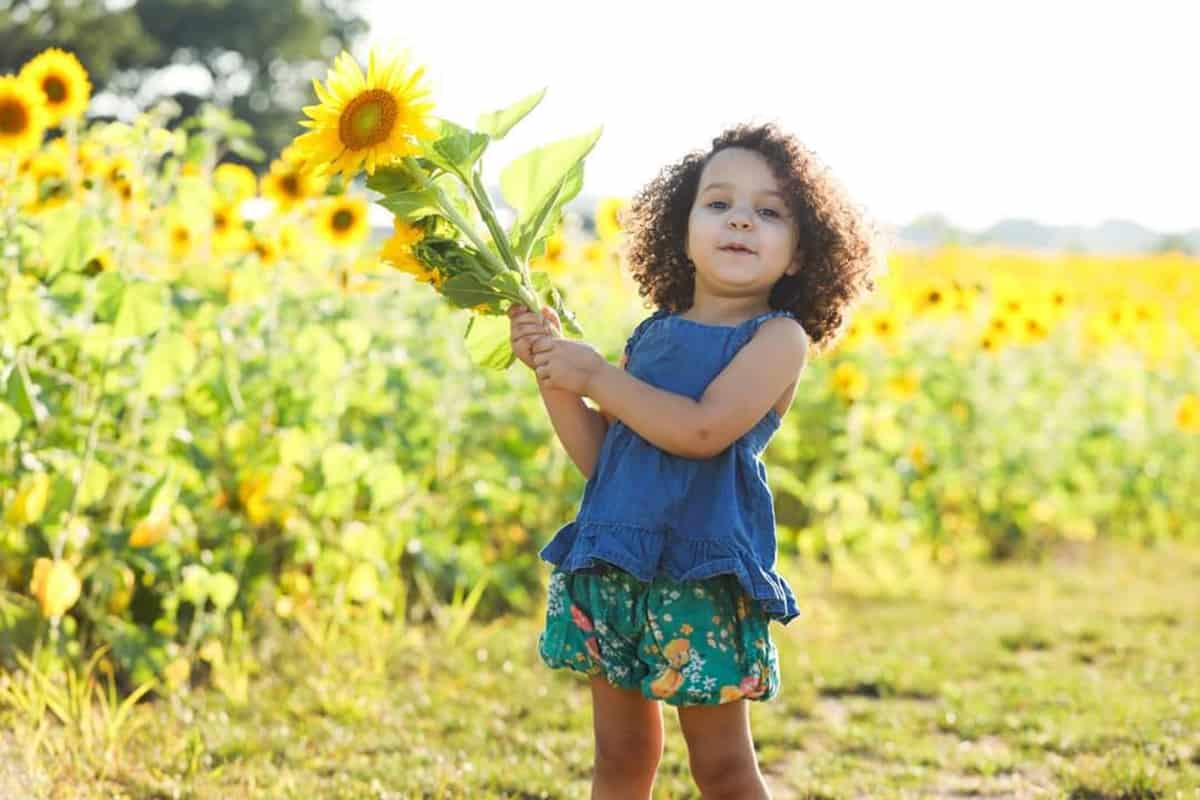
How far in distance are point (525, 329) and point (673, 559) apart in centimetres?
40

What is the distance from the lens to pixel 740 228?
7.22 ft

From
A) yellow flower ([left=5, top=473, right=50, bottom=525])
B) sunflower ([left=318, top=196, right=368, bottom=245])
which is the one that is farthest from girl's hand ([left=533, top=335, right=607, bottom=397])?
sunflower ([left=318, top=196, right=368, bottom=245])

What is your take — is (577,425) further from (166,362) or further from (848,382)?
(848,382)

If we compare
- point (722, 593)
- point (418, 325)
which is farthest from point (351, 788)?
point (418, 325)

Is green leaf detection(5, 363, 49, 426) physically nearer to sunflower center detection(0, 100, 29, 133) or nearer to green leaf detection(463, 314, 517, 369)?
sunflower center detection(0, 100, 29, 133)

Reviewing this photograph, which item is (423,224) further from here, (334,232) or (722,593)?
(334,232)

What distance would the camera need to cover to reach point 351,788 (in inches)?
116

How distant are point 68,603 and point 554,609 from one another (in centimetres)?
139

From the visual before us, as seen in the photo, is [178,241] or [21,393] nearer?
[21,393]

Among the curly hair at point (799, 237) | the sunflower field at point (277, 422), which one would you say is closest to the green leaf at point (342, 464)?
the sunflower field at point (277, 422)

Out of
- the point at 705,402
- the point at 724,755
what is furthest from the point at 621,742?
the point at 705,402

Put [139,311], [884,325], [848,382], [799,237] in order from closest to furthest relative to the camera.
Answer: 1. [799,237]
2. [139,311]
3. [848,382]
4. [884,325]

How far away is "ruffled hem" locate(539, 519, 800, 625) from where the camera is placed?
206cm

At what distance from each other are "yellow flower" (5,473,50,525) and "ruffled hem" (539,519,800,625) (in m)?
1.51
